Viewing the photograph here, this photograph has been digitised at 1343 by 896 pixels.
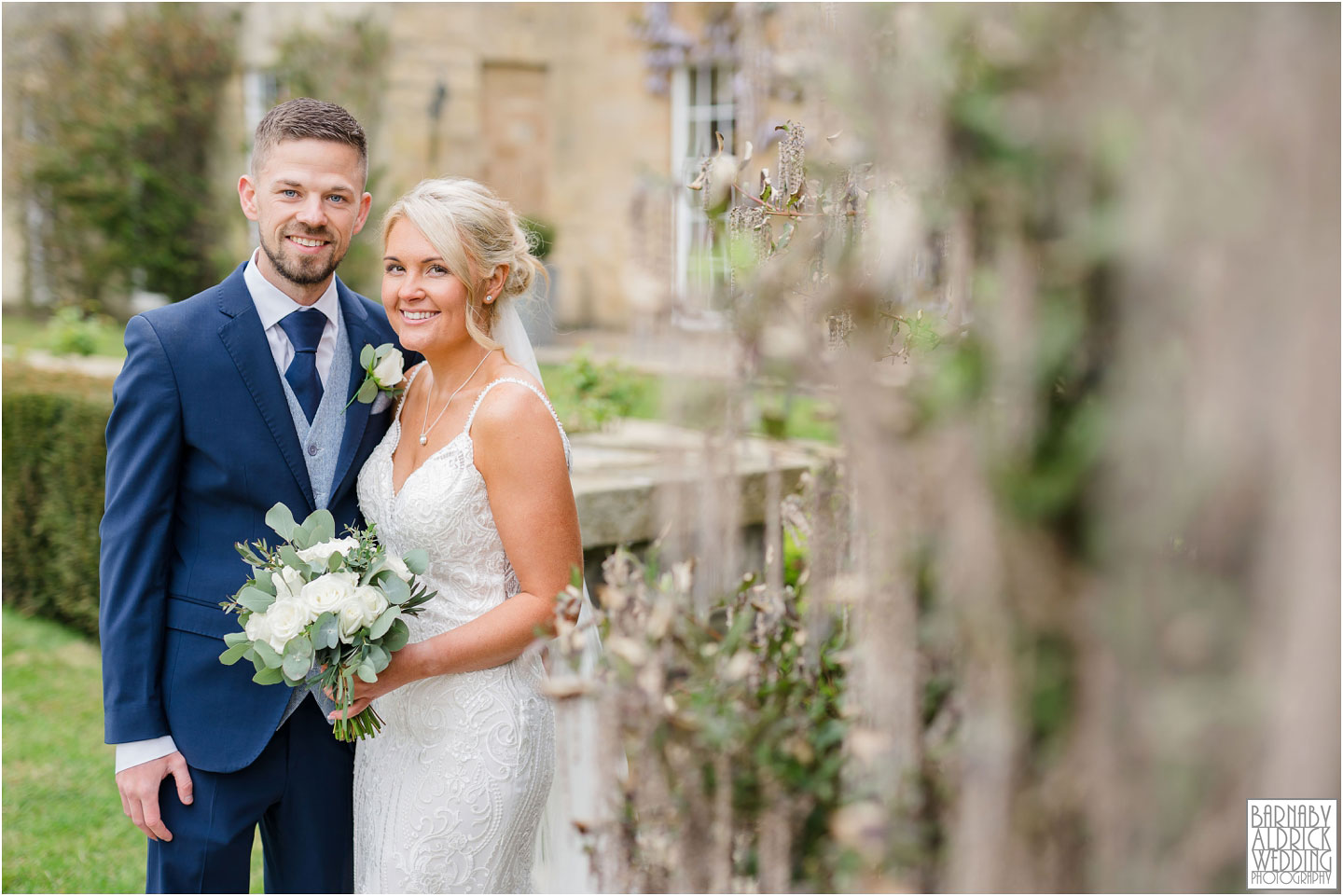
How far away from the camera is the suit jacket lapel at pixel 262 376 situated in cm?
240

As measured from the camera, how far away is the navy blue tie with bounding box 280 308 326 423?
2.51 meters

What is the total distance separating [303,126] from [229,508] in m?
0.90

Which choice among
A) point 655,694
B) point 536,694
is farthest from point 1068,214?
point 536,694

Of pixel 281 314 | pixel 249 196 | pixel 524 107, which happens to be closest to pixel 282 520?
pixel 281 314

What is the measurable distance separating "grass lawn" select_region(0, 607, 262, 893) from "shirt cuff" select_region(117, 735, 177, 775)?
5.11 feet

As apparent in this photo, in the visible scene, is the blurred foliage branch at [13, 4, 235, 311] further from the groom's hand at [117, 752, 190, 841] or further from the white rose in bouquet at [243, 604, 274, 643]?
the white rose in bouquet at [243, 604, 274, 643]

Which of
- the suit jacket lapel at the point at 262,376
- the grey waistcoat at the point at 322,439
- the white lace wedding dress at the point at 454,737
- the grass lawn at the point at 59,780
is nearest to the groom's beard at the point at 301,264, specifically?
the suit jacket lapel at the point at 262,376

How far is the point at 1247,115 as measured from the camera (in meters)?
0.74

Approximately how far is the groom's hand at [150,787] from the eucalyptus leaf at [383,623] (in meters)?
0.61

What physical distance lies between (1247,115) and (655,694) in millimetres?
850

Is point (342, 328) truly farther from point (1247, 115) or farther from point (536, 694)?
point (1247, 115)

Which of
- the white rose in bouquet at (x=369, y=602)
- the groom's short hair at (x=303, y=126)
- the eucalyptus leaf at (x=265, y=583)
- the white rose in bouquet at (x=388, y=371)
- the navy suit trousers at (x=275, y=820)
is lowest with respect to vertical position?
the navy suit trousers at (x=275, y=820)

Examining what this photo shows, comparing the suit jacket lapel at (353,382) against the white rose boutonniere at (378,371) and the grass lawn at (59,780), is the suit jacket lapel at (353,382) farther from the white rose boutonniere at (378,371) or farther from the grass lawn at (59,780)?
the grass lawn at (59,780)

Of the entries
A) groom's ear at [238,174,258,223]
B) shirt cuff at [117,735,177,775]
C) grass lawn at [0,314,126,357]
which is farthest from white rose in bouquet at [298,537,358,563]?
grass lawn at [0,314,126,357]
